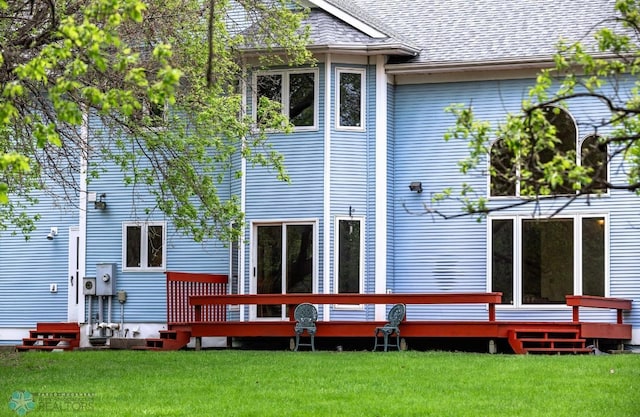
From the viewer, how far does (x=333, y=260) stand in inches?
779

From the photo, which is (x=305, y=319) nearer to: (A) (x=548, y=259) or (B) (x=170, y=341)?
(B) (x=170, y=341)

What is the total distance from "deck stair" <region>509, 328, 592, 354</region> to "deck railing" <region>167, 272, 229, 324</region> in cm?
577

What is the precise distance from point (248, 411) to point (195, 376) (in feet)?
10.4

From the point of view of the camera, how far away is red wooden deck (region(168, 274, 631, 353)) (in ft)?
58.7

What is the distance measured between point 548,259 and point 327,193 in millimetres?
4068

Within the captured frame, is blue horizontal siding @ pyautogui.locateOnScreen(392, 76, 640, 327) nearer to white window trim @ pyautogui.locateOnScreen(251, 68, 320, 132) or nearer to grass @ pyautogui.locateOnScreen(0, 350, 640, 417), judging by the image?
white window trim @ pyautogui.locateOnScreen(251, 68, 320, 132)

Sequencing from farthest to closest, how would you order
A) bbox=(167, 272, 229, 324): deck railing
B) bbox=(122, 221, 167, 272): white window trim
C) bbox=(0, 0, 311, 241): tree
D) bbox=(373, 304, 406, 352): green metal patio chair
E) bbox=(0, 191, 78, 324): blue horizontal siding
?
1. bbox=(0, 191, 78, 324): blue horizontal siding
2. bbox=(122, 221, 167, 272): white window trim
3. bbox=(167, 272, 229, 324): deck railing
4. bbox=(373, 304, 406, 352): green metal patio chair
5. bbox=(0, 0, 311, 241): tree

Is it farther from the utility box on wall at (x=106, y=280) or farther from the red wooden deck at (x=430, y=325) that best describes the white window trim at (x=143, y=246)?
the red wooden deck at (x=430, y=325)

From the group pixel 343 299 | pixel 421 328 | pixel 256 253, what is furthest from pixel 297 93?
pixel 421 328

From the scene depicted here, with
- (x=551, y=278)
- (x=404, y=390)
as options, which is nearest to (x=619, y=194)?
(x=551, y=278)

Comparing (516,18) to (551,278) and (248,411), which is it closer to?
(551,278)

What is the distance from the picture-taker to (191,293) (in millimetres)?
Answer: 20859

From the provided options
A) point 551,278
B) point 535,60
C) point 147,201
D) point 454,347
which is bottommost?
point 454,347

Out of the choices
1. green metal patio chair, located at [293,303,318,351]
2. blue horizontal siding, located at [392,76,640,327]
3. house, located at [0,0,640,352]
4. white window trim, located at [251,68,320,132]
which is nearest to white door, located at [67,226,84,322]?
house, located at [0,0,640,352]
